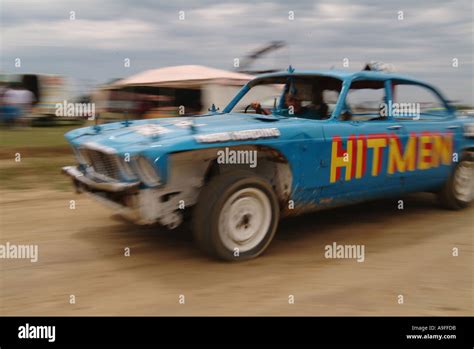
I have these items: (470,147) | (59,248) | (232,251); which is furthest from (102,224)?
(470,147)

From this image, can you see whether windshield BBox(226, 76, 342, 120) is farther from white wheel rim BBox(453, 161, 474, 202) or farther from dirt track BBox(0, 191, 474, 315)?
white wheel rim BBox(453, 161, 474, 202)

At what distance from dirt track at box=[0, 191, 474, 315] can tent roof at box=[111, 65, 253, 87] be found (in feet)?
32.9

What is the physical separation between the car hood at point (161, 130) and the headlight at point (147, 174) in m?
0.14

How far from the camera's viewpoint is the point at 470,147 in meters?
6.04

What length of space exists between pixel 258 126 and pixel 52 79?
695 inches

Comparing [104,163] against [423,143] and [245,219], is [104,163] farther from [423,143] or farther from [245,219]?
[423,143]

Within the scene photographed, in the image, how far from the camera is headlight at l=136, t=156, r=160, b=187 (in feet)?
11.9

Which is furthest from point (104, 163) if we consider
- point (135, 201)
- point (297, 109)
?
point (297, 109)

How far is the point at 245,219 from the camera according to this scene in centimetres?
412

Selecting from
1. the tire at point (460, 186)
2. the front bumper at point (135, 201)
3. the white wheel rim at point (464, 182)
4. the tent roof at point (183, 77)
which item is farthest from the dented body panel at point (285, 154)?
the tent roof at point (183, 77)

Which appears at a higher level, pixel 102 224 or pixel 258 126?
pixel 258 126

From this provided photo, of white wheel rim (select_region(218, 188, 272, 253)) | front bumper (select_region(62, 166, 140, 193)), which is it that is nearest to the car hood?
front bumper (select_region(62, 166, 140, 193))

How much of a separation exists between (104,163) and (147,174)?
25.8 inches
